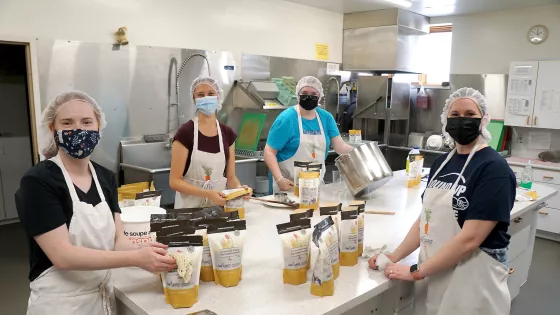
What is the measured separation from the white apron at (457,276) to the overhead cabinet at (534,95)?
4037 millimetres

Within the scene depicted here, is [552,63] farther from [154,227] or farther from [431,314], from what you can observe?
[154,227]

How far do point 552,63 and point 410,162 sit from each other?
2953 mm

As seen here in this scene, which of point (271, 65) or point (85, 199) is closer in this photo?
point (85, 199)

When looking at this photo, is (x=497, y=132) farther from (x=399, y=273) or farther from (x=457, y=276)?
(x=399, y=273)

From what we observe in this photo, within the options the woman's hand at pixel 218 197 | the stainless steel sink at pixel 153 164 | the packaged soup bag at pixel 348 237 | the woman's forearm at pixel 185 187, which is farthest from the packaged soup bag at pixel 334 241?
the stainless steel sink at pixel 153 164

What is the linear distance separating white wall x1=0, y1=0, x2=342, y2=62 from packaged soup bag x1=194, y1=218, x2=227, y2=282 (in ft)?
8.62

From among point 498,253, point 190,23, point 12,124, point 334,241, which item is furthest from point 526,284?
point 12,124

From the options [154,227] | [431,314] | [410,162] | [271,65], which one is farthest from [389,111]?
[154,227]

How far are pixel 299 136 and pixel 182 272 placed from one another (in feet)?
5.98

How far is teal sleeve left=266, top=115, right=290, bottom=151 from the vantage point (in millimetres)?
2926

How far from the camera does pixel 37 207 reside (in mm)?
1225

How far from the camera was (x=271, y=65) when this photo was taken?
4938 mm

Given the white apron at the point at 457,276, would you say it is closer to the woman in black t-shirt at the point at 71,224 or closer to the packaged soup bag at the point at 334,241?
the packaged soup bag at the point at 334,241

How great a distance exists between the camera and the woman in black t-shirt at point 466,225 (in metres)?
1.45
